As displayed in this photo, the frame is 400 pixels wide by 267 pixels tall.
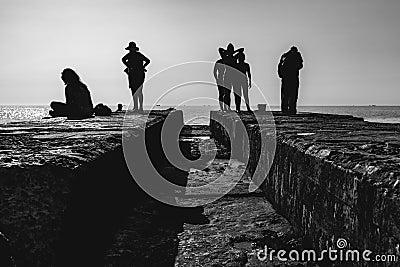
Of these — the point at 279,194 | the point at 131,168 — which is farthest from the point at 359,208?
the point at 131,168

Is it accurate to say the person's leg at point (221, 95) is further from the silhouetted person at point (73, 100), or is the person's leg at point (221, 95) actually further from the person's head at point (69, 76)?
the person's head at point (69, 76)

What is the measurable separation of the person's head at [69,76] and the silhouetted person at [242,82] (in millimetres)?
5210

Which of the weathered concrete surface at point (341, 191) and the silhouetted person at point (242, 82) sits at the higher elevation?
the silhouetted person at point (242, 82)

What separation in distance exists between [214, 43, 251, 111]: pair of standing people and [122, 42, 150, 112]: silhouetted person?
2.32m

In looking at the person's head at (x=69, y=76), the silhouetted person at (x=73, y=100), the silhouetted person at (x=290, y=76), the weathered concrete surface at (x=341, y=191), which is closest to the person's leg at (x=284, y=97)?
the silhouetted person at (x=290, y=76)

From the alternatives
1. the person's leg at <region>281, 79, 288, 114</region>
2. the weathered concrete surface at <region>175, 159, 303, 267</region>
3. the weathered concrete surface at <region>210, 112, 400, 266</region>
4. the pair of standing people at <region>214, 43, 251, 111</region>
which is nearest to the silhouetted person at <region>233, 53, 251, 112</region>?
the pair of standing people at <region>214, 43, 251, 111</region>

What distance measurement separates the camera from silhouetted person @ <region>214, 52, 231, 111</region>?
51.8ft

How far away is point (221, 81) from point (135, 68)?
2.89m

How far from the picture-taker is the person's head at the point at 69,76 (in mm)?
12586

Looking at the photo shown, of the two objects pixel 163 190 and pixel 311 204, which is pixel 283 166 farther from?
pixel 163 190

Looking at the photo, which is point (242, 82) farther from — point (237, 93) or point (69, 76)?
point (69, 76)

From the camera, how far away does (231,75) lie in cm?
1572

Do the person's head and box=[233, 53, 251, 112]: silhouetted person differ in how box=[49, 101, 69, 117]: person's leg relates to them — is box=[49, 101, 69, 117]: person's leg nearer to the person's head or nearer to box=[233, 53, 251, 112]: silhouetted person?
the person's head

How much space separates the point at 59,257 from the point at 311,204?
144 cm
